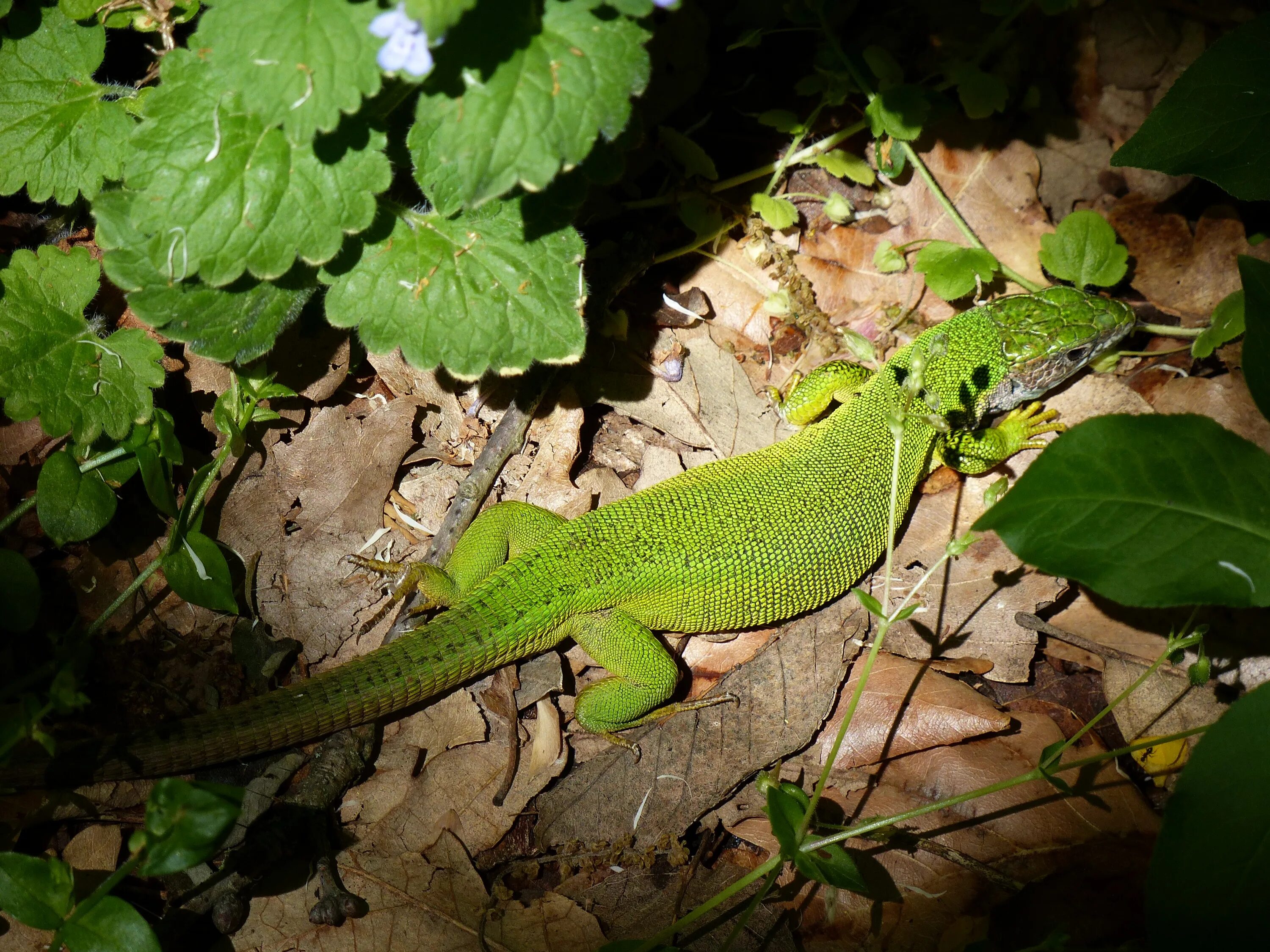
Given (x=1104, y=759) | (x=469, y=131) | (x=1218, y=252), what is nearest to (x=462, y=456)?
(x=469, y=131)

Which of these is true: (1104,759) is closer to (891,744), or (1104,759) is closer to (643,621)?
(891,744)

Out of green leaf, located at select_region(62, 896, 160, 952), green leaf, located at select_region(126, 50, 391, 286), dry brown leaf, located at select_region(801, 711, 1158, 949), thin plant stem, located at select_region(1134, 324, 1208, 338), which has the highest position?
green leaf, located at select_region(126, 50, 391, 286)

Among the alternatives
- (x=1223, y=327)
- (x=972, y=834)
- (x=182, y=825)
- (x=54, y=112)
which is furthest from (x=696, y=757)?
(x=54, y=112)

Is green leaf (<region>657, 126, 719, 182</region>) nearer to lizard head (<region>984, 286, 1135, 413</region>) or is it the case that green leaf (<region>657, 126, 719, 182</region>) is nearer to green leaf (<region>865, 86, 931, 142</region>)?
green leaf (<region>865, 86, 931, 142</region>)

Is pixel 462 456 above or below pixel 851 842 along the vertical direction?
above

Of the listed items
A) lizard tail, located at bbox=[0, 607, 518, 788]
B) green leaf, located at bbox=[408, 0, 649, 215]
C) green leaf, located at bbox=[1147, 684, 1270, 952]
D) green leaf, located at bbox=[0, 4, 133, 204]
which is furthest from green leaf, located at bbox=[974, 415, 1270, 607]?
green leaf, located at bbox=[0, 4, 133, 204]

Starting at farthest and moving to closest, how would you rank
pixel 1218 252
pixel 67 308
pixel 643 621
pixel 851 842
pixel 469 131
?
pixel 1218 252
pixel 643 621
pixel 851 842
pixel 67 308
pixel 469 131
